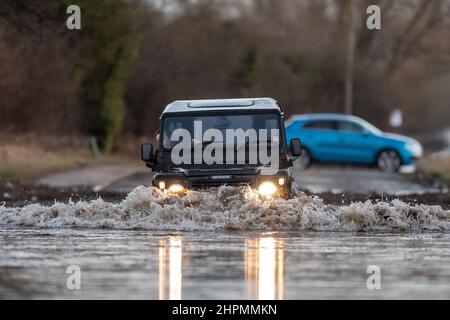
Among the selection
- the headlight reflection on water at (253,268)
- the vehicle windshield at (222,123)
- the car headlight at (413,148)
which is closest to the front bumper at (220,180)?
the vehicle windshield at (222,123)

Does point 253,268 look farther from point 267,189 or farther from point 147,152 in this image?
point 147,152

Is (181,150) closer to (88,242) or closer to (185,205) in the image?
(185,205)

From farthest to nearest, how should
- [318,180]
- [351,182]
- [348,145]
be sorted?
[348,145], [318,180], [351,182]

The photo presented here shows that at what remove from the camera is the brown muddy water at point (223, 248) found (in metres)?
12.8

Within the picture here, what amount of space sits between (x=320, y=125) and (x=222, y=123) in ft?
73.2

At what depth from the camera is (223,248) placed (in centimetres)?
1694

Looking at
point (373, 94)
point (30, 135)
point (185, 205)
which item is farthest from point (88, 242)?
point (373, 94)

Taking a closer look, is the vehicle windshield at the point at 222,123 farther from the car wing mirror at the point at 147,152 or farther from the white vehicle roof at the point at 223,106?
the car wing mirror at the point at 147,152

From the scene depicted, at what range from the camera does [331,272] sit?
14.2 meters

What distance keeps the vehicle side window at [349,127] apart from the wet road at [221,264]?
2387 centimetres

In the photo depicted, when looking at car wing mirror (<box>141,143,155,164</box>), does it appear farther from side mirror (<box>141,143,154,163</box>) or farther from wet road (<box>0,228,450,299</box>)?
wet road (<box>0,228,450,299</box>)

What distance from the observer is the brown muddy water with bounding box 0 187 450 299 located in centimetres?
1281

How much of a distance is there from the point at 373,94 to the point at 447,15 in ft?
29.0

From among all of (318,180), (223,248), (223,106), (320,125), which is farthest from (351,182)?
(223,248)
